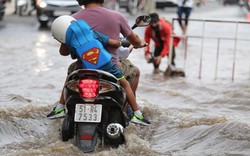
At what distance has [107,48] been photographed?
20.2ft

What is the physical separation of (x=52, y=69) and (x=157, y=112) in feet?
15.5

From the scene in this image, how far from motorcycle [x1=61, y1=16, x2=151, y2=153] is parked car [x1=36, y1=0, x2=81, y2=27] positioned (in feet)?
51.4

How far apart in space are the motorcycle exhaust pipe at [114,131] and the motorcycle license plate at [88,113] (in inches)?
6.2

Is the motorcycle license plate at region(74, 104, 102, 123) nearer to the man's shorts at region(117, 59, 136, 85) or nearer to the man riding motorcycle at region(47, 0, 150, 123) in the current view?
the man riding motorcycle at region(47, 0, 150, 123)

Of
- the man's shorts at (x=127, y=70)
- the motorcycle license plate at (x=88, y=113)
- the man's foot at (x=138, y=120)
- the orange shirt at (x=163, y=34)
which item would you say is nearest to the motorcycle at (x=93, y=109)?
the motorcycle license plate at (x=88, y=113)

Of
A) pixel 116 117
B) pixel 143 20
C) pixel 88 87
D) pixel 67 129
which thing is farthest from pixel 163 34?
pixel 88 87

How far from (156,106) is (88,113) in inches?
104

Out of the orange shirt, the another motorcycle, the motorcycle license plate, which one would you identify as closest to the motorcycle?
the motorcycle license plate

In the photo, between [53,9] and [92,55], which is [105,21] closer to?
[92,55]

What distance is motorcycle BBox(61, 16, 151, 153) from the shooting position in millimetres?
5543

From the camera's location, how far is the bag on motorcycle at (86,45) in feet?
18.8

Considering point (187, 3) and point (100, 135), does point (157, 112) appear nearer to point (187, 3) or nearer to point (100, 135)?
point (100, 135)

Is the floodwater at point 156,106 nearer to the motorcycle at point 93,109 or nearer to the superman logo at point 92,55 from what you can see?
the motorcycle at point 93,109

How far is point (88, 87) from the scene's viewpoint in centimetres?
553
